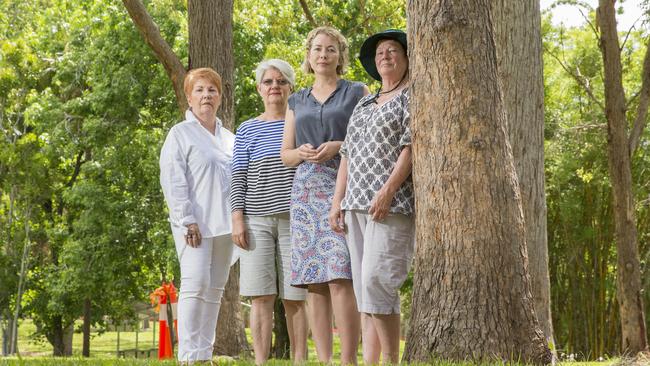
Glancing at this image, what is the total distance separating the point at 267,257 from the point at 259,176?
508 mm

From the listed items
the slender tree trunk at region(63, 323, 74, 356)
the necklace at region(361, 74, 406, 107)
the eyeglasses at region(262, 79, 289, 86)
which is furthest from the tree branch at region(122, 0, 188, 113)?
the slender tree trunk at region(63, 323, 74, 356)

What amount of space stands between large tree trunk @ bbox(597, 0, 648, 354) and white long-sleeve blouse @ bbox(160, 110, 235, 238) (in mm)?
10153

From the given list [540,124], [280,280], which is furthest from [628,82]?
[280,280]

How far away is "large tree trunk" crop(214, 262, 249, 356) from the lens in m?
11.0

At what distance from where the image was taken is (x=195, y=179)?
6.03 m

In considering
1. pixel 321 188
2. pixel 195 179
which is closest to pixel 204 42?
pixel 195 179

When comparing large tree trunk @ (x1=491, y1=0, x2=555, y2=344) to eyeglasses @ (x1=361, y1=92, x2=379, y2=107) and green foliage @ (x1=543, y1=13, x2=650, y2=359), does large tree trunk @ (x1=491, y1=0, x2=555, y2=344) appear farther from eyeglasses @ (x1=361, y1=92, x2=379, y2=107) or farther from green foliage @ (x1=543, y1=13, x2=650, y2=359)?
green foliage @ (x1=543, y1=13, x2=650, y2=359)

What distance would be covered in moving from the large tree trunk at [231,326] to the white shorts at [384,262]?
5.88 metres

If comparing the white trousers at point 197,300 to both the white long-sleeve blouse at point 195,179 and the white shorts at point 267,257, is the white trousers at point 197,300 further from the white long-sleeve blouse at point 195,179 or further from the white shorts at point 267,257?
the white shorts at point 267,257

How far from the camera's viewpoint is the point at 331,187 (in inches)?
227

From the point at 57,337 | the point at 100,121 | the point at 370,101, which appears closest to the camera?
the point at 370,101

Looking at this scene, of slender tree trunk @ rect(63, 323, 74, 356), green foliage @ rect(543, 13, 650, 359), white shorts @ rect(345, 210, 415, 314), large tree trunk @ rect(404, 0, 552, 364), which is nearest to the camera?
large tree trunk @ rect(404, 0, 552, 364)

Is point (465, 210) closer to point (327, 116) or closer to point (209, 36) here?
point (327, 116)

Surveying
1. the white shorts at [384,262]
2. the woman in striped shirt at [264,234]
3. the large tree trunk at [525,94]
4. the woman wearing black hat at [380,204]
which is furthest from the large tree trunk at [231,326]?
the white shorts at [384,262]
